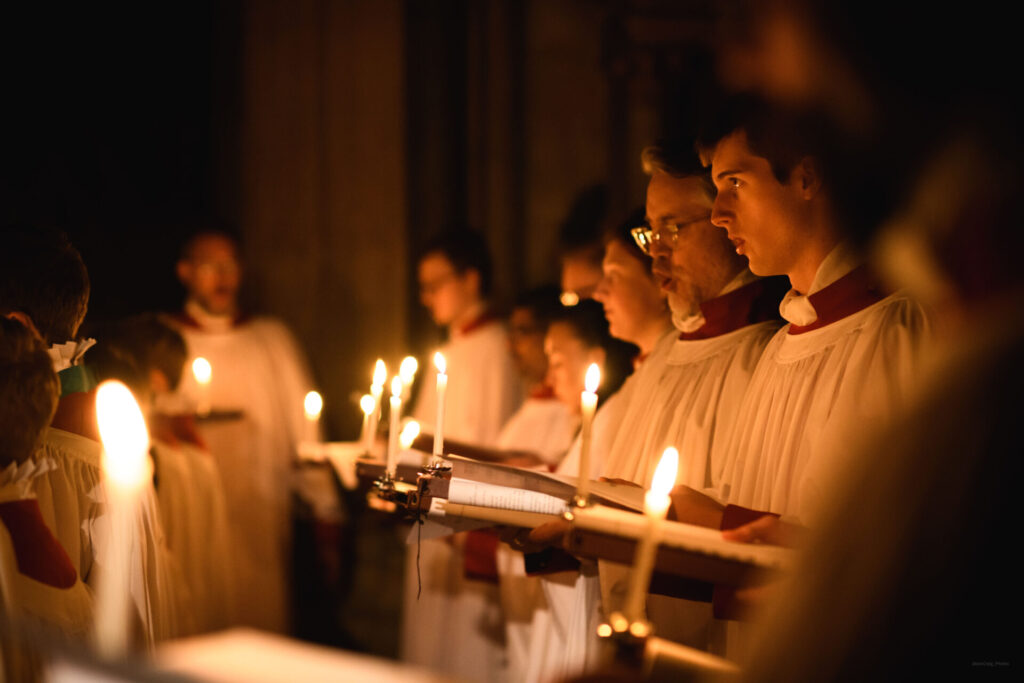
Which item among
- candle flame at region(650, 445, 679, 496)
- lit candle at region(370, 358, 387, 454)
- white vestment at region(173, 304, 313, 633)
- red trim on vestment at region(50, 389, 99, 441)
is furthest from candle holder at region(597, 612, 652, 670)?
white vestment at region(173, 304, 313, 633)

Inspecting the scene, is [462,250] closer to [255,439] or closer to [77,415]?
[255,439]

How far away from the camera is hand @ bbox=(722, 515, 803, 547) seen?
1806 millimetres

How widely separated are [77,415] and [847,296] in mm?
2103

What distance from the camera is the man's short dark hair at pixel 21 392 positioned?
1987mm

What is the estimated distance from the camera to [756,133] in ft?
7.93

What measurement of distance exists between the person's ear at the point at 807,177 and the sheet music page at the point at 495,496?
1.03 meters

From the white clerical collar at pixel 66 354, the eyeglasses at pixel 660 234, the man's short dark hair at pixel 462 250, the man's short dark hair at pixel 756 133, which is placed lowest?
the white clerical collar at pixel 66 354

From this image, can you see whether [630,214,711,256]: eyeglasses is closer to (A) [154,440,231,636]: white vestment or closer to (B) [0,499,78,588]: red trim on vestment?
(B) [0,499,78,588]: red trim on vestment

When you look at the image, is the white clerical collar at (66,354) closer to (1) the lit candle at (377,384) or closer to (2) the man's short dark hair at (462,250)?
(1) the lit candle at (377,384)

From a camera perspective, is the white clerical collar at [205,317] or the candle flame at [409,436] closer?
the candle flame at [409,436]

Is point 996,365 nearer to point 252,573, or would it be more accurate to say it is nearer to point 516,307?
point 516,307

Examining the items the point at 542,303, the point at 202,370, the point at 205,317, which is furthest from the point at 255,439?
the point at 542,303

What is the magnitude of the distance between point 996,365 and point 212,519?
4656mm

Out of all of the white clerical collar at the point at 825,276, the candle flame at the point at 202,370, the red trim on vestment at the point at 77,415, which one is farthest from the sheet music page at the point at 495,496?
the candle flame at the point at 202,370
